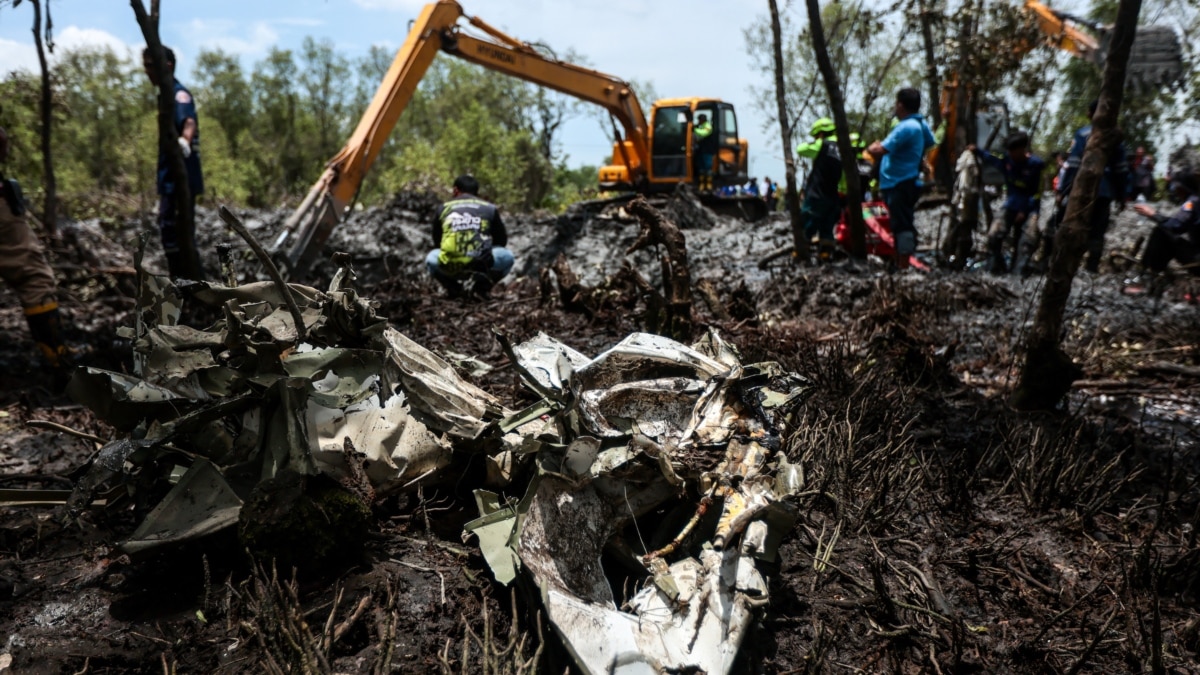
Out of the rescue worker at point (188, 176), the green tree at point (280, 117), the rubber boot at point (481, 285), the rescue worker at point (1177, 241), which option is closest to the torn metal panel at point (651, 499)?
the rescue worker at point (188, 176)

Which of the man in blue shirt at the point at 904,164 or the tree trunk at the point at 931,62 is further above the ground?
the tree trunk at the point at 931,62

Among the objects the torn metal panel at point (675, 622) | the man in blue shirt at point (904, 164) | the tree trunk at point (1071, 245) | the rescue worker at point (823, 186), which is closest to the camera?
the torn metal panel at point (675, 622)

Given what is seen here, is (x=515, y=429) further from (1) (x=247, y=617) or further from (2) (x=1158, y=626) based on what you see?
(2) (x=1158, y=626)

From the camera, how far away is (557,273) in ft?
20.4

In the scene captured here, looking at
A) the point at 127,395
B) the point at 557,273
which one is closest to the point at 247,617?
the point at 127,395

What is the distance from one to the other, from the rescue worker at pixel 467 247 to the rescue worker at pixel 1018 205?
16.4 feet

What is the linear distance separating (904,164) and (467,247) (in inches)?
167

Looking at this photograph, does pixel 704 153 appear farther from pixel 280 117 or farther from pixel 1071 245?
pixel 280 117

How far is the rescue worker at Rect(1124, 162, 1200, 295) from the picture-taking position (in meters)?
6.78

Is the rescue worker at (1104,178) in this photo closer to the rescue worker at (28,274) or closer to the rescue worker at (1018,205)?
the rescue worker at (1018,205)

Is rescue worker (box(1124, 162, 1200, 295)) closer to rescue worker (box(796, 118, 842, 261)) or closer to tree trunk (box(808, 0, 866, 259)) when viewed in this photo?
tree trunk (box(808, 0, 866, 259))

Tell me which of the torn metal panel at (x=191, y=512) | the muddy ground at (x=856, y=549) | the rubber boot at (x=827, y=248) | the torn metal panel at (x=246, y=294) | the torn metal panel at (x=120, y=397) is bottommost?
the muddy ground at (x=856, y=549)

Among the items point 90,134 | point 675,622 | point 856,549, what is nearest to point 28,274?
point 675,622

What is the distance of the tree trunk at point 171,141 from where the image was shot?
14.5 ft
